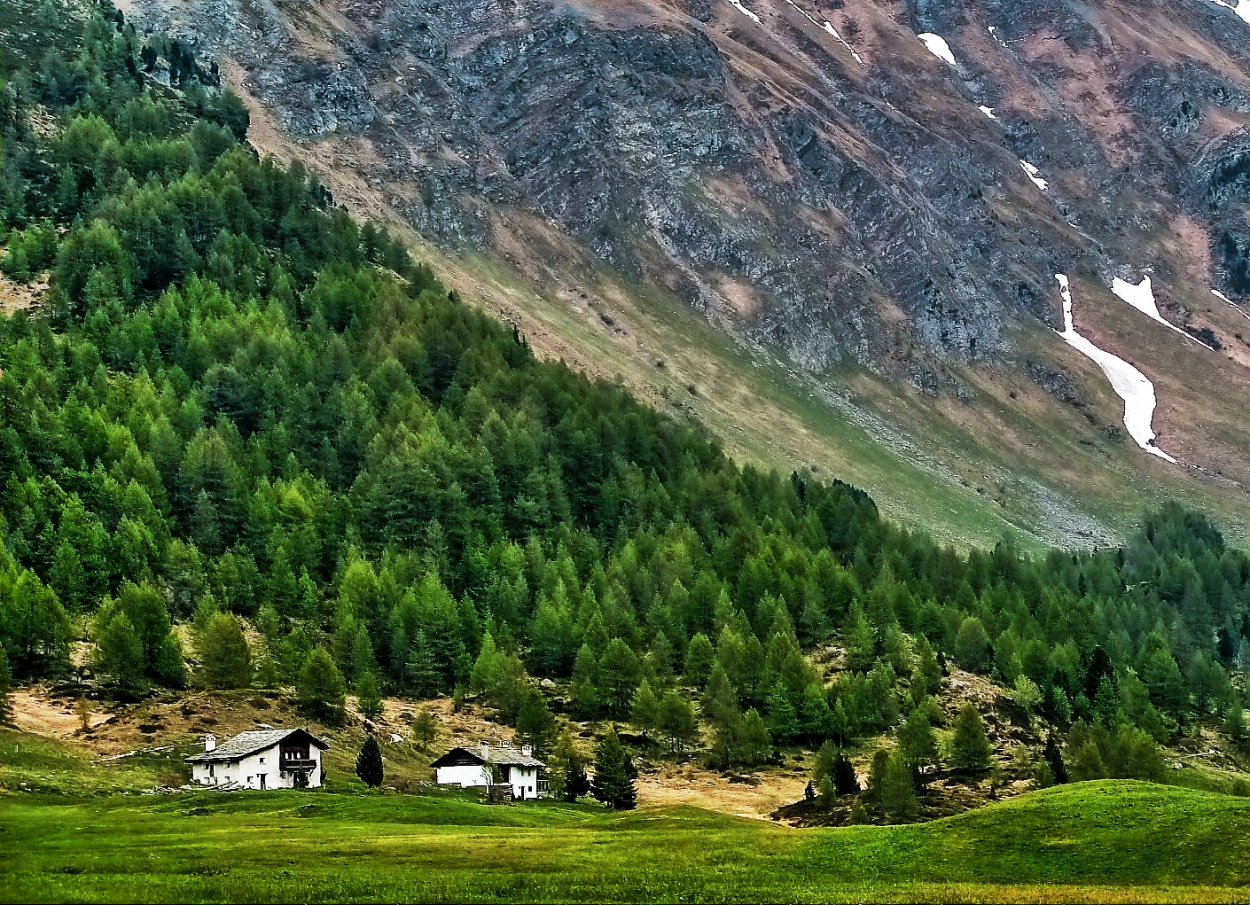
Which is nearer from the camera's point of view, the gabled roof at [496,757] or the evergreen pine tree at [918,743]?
the gabled roof at [496,757]

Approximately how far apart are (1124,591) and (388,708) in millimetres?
121236

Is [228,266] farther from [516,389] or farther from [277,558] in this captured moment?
[277,558]

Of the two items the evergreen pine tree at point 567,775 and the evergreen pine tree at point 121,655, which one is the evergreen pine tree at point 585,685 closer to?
the evergreen pine tree at point 567,775

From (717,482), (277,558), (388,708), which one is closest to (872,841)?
(388,708)

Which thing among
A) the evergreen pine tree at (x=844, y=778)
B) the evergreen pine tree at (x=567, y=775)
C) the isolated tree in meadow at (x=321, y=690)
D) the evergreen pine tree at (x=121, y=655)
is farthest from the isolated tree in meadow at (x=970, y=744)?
the evergreen pine tree at (x=121, y=655)

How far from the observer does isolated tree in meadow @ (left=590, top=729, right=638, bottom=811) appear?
316 feet

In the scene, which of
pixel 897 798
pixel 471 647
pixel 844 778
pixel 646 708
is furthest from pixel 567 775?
pixel 471 647

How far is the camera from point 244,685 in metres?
109

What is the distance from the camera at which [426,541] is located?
6024 inches

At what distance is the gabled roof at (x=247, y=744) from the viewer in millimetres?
84188

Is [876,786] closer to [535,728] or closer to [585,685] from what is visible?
[535,728]

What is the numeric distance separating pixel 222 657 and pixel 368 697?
40.0 feet

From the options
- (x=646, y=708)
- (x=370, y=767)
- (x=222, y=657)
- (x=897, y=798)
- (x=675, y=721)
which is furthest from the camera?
(x=646, y=708)

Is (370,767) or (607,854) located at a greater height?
(607,854)
